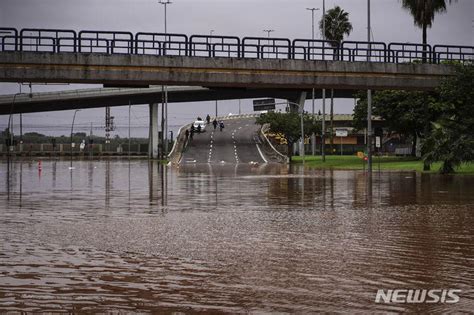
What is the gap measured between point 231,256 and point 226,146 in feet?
279

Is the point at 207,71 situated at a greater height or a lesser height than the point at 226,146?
greater

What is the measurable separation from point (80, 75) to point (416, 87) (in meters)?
20.7

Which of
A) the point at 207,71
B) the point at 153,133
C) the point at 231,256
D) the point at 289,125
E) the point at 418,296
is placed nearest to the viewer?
the point at 418,296

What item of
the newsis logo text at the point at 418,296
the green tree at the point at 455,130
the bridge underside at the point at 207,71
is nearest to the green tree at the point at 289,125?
the green tree at the point at 455,130

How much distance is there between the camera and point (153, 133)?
378 ft

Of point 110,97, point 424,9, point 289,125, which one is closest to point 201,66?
point 424,9

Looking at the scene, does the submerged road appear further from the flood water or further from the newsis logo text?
the newsis logo text

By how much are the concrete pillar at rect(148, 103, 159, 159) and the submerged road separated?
21.6ft

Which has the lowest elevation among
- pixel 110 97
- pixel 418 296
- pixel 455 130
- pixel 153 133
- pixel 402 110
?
pixel 418 296

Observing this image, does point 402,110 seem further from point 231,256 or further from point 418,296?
point 418,296

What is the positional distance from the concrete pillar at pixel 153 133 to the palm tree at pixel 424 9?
59.3m

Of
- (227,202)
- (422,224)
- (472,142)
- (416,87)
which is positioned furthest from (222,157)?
(422,224)

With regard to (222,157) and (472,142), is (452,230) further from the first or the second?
(222,157)

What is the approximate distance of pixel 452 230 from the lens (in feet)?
49.8
